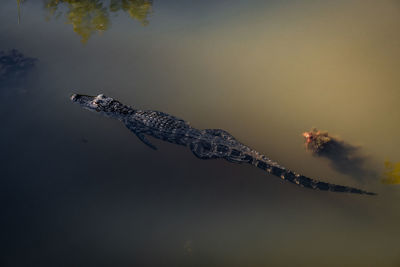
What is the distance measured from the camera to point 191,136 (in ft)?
14.4

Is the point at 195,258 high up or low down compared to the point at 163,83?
down

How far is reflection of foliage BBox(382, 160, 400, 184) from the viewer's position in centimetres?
380

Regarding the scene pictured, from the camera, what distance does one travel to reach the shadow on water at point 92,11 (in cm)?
656

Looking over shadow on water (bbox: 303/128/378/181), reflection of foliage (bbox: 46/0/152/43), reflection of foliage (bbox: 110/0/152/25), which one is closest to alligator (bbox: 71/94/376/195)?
shadow on water (bbox: 303/128/378/181)

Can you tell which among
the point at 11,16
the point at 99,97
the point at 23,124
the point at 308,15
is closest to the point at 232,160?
the point at 99,97

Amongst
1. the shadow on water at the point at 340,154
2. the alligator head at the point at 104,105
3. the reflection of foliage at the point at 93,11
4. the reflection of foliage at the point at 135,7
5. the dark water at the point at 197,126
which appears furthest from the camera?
the reflection of foliage at the point at 135,7

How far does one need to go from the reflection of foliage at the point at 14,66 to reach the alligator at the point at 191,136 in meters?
1.46

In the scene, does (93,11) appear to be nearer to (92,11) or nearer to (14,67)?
(92,11)

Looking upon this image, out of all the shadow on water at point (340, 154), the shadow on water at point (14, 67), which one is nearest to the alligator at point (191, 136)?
the shadow on water at point (340, 154)

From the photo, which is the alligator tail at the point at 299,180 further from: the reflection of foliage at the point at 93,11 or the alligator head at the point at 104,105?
the reflection of foliage at the point at 93,11

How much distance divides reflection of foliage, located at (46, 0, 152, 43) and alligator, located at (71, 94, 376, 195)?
2.49 m

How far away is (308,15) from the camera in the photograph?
257 inches

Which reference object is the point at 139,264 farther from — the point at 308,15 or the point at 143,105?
the point at 308,15

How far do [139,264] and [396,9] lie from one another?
307 inches
